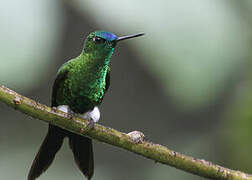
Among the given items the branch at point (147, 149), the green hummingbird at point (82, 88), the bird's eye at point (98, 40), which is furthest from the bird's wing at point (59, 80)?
the branch at point (147, 149)

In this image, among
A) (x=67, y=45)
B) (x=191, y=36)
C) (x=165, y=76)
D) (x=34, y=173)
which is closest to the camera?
(x=191, y=36)

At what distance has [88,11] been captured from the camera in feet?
4.42

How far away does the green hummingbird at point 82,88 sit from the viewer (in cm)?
211

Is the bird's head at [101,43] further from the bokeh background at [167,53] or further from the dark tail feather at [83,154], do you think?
the dark tail feather at [83,154]

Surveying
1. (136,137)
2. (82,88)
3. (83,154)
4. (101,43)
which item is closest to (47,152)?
(83,154)

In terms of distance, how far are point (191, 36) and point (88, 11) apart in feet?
1.04

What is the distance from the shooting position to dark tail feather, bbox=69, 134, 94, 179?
6.23ft

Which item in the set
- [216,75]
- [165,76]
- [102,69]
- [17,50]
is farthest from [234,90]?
[17,50]

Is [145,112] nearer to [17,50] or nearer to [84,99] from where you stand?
[84,99]

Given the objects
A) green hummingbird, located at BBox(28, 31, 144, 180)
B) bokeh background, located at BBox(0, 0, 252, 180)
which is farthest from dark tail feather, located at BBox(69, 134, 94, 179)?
bokeh background, located at BBox(0, 0, 252, 180)

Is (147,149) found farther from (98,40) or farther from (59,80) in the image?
(59,80)

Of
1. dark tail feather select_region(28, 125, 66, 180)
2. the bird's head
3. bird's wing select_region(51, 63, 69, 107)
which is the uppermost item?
the bird's head

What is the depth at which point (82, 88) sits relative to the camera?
2.29 m

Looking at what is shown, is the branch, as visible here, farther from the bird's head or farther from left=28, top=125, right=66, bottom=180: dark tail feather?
the bird's head
